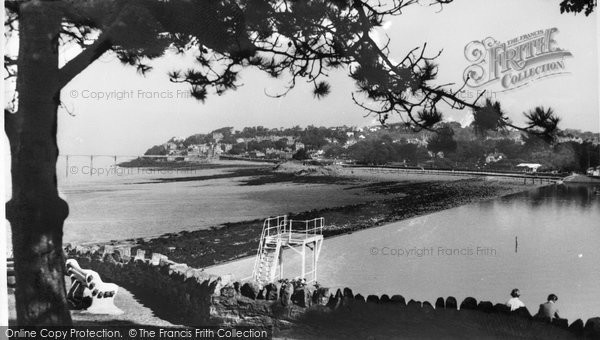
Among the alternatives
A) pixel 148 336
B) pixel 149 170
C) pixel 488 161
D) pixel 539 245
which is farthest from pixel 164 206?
pixel 539 245

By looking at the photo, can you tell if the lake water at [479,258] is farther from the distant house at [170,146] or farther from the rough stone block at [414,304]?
the distant house at [170,146]

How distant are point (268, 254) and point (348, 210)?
2.14 ft

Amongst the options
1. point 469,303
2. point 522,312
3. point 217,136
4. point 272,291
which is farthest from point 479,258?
point 217,136

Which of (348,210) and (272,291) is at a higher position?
(348,210)

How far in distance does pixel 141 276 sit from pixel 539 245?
287cm

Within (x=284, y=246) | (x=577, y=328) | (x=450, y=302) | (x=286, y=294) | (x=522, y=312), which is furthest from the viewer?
(x=284, y=246)

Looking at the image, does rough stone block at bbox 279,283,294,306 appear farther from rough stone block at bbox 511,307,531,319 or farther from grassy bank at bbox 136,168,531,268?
rough stone block at bbox 511,307,531,319

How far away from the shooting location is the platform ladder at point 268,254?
410 cm

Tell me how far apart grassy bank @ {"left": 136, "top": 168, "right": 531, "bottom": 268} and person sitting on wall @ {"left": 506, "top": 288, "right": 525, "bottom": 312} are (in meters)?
0.72

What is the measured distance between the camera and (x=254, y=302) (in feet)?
13.3

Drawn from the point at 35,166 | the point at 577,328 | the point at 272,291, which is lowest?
the point at 577,328

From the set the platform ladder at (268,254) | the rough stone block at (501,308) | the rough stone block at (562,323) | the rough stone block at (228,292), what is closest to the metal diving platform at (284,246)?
the platform ladder at (268,254)

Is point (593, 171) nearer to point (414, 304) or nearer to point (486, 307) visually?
point (486, 307)

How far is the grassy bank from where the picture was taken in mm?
4164
